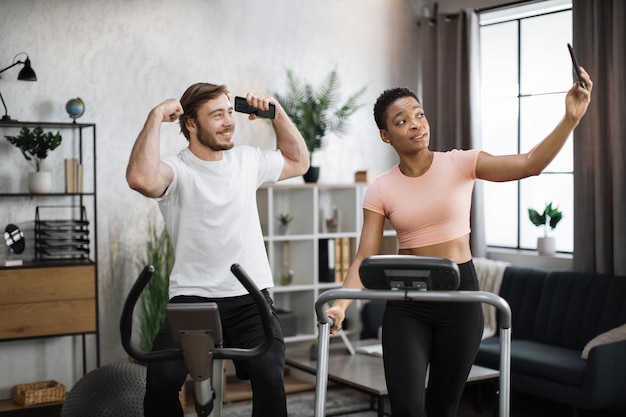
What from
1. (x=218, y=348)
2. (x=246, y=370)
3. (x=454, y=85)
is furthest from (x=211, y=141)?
(x=454, y=85)

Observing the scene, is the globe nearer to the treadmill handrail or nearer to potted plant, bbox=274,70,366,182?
potted plant, bbox=274,70,366,182

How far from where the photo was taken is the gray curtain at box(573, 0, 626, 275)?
516 cm

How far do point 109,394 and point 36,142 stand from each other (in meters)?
1.91

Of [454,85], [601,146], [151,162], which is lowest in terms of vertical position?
[151,162]

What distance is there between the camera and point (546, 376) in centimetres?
478

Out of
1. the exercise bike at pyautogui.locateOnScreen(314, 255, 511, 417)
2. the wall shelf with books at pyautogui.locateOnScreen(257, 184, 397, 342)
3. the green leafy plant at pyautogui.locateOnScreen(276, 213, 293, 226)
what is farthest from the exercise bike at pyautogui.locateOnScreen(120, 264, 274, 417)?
the green leafy plant at pyautogui.locateOnScreen(276, 213, 293, 226)

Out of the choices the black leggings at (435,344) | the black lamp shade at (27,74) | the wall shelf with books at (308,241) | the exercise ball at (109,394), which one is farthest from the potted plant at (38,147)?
the black leggings at (435,344)

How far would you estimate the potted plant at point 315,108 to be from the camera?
593 centimetres

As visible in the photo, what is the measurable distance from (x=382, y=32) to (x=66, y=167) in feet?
9.13

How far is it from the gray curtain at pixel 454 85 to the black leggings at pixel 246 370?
11.7 ft

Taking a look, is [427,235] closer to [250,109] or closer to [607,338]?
[250,109]

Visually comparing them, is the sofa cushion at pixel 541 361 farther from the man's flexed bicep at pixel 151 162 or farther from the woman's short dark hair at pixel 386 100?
the man's flexed bicep at pixel 151 162

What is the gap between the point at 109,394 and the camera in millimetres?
3816

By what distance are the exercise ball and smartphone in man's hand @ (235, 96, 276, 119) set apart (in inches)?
59.9
